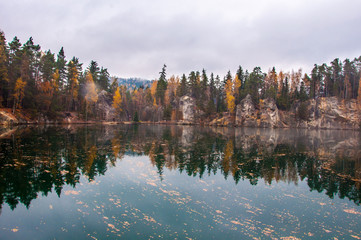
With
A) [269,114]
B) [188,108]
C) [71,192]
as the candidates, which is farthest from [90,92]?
[71,192]

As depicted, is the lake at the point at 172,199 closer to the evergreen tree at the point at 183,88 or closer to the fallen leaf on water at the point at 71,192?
the fallen leaf on water at the point at 71,192

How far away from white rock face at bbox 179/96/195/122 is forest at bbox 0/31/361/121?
9.21ft

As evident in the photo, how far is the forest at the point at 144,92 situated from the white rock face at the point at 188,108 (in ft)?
9.21

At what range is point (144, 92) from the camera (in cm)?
13100

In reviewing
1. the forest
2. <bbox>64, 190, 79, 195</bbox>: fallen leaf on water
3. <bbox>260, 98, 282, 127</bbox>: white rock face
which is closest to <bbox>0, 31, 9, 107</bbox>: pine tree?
the forest

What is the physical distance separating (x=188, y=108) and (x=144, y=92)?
39.5m

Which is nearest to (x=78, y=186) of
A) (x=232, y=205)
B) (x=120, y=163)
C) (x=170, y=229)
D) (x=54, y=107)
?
(x=120, y=163)

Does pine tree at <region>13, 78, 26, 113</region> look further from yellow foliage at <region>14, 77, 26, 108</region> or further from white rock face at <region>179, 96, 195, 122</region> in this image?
white rock face at <region>179, 96, 195, 122</region>

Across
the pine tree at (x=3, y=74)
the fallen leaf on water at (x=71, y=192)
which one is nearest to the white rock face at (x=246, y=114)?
the pine tree at (x=3, y=74)

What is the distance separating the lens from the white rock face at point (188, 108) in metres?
105

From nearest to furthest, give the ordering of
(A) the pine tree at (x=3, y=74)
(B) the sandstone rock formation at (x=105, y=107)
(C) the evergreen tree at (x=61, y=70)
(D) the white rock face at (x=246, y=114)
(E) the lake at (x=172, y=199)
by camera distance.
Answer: (E) the lake at (x=172, y=199) → (A) the pine tree at (x=3, y=74) → (C) the evergreen tree at (x=61, y=70) → (D) the white rock face at (x=246, y=114) → (B) the sandstone rock formation at (x=105, y=107)

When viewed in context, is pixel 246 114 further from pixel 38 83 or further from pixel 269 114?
pixel 38 83

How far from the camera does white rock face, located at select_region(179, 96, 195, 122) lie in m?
105

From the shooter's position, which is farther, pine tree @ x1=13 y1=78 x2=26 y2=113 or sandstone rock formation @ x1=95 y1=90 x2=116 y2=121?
sandstone rock formation @ x1=95 y1=90 x2=116 y2=121
